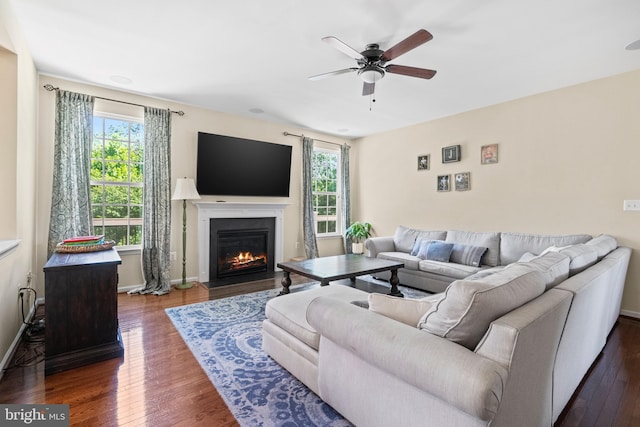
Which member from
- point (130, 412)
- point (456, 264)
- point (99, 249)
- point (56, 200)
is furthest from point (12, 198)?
point (456, 264)

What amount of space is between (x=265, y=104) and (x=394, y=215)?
10.0ft

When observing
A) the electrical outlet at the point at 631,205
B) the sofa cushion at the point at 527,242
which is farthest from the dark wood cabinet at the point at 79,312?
the electrical outlet at the point at 631,205

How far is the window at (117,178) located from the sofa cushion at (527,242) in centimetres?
494

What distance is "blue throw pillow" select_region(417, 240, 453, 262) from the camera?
4.19 metres

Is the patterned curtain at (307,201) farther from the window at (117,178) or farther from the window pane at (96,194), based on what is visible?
the window pane at (96,194)

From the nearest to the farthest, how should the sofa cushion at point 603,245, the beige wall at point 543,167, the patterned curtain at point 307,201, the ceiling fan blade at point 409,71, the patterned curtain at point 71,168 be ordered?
the sofa cushion at point 603,245, the ceiling fan blade at point 409,71, the beige wall at point 543,167, the patterned curtain at point 71,168, the patterned curtain at point 307,201

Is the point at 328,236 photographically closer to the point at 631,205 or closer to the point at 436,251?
the point at 436,251

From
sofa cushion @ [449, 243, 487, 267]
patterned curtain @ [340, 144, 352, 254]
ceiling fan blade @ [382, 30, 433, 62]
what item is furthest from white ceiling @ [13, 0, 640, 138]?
patterned curtain @ [340, 144, 352, 254]

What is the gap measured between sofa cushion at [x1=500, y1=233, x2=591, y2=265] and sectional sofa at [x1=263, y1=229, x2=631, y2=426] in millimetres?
1871

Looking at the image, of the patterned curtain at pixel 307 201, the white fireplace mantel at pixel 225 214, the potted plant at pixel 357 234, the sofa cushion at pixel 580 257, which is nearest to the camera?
the sofa cushion at pixel 580 257

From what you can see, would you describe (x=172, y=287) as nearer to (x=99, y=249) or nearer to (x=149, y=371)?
(x=99, y=249)

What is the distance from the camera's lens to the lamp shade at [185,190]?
414cm

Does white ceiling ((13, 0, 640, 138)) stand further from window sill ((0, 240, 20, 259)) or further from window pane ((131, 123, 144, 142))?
window sill ((0, 240, 20, 259))

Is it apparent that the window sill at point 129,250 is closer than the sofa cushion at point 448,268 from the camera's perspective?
No
